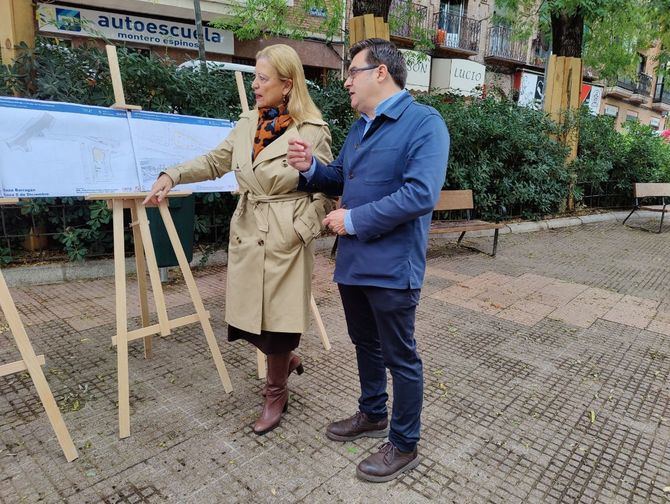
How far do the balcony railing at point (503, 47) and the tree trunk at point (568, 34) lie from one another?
13744 mm

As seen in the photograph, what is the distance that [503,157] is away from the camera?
8336 mm

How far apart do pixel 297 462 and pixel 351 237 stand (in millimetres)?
1130

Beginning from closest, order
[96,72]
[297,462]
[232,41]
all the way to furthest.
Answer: [297,462] < [96,72] < [232,41]

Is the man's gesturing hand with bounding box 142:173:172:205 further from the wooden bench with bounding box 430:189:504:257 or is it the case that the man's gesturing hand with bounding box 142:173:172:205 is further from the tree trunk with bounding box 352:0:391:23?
Answer: the tree trunk with bounding box 352:0:391:23

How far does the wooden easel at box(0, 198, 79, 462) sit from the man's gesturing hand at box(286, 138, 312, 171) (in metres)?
1.39

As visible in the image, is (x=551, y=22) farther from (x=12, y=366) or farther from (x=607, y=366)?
(x=12, y=366)

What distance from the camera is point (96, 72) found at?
16.0ft

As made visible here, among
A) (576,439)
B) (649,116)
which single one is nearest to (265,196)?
(576,439)

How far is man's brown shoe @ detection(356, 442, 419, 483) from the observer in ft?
7.45

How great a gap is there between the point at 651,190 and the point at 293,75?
9465 mm

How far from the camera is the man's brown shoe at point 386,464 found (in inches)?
89.4

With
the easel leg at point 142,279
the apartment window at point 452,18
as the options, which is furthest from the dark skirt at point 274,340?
the apartment window at point 452,18

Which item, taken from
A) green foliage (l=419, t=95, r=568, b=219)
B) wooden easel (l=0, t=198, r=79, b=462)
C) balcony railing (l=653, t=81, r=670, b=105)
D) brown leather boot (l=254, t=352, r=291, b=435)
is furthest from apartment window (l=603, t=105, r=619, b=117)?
wooden easel (l=0, t=198, r=79, b=462)

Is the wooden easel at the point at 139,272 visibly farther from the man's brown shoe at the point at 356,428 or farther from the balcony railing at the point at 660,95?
the balcony railing at the point at 660,95
